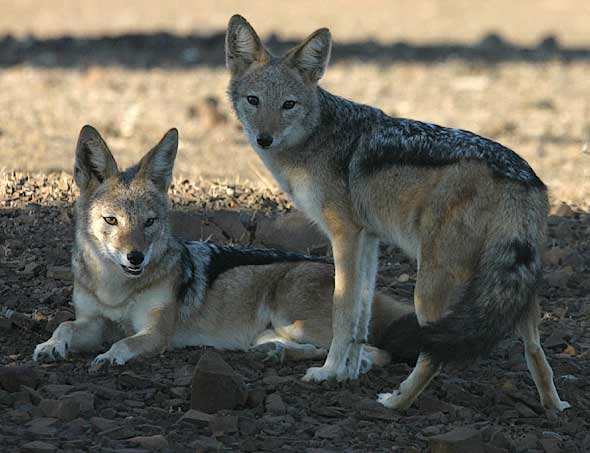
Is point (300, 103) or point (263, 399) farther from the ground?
point (300, 103)

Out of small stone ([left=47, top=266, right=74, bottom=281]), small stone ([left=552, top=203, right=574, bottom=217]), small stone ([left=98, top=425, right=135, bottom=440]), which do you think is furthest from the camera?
small stone ([left=552, top=203, right=574, bottom=217])

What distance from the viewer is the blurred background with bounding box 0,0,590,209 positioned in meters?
14.5

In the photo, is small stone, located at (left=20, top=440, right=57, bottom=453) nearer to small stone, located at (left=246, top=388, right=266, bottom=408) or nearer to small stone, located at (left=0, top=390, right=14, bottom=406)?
small stone, located at (left=0, top=390, right=14, bottom=406)

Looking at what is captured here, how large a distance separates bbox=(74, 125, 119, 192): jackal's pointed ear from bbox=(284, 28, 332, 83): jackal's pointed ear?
1275 mm

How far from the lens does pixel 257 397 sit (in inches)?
251

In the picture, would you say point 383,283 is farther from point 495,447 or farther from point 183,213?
point 495,447

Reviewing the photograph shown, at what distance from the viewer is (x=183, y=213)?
940 cm

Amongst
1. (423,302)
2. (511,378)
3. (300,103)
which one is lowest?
(511,378)

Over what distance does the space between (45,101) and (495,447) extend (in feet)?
44.6

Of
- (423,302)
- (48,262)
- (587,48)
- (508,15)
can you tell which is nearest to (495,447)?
(423,302)

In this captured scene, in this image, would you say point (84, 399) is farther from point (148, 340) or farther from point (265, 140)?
point (265, 140)

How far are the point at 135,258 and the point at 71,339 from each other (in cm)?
65

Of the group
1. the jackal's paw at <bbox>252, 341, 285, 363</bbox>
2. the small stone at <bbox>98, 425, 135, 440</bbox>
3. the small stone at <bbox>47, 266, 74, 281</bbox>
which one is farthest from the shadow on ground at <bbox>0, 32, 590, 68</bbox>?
Answer: the small stone at <bbox>98, 425, 135, 440</bbox>

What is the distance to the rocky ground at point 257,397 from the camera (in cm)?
577
